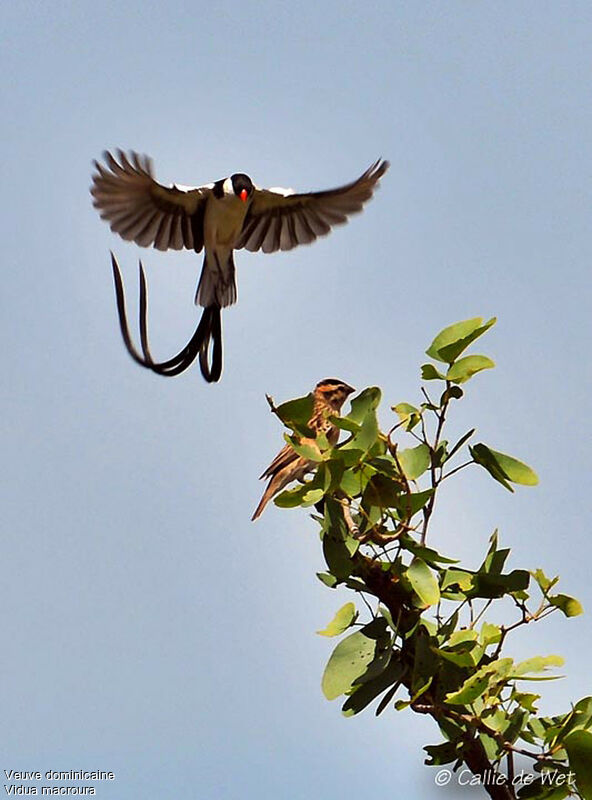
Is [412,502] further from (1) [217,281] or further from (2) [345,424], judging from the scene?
(1) [217,281]

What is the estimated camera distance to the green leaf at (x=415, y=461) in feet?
7.57

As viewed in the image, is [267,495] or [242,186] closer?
[267,495]

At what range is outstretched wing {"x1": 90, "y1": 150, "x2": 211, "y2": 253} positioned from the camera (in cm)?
720

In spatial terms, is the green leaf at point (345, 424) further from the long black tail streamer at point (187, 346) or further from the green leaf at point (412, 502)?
the long black tail streamer at point (187, 346)

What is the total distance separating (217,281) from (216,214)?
0.45 metres

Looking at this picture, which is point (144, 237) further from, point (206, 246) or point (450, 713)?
point (450, 713)

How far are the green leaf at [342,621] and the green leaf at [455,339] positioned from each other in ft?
1.65

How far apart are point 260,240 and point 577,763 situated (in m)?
5.84

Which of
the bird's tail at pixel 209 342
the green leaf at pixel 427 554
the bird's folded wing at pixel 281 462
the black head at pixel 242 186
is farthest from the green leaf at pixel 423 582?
the black head at pixel 242 186

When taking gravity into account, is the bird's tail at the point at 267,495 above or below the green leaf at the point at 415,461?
above

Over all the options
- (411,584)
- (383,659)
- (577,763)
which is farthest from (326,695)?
(577,763)

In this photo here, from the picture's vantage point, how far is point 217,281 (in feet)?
24.2

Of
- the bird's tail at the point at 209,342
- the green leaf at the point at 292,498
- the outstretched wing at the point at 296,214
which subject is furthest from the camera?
the outstretched wing at the point at 296,214

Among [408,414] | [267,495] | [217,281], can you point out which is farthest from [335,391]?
[217,281]
